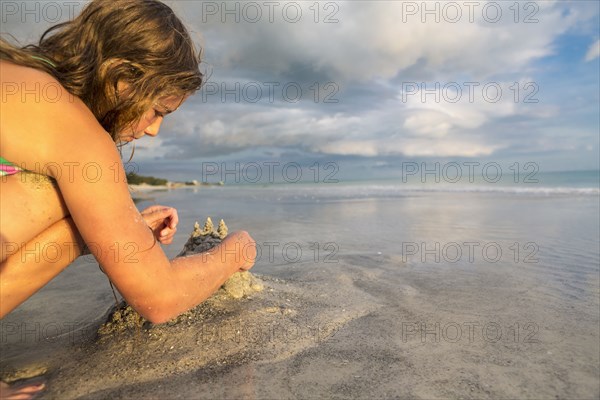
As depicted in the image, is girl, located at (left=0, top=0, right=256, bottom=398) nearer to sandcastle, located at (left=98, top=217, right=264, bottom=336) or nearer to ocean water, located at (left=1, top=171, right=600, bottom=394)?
sandcastle, located at (left=98, top=217, right=264, bottom=336)

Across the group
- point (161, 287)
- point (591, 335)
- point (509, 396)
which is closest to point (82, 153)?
point (161, 287)

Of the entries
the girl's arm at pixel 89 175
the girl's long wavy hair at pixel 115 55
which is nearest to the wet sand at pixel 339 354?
the girl's arm at pixel 89 175

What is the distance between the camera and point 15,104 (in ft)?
5.18

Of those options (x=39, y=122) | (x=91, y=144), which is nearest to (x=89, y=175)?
(x=91, y=144)

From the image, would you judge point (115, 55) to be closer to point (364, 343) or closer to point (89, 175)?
point (89, 175)

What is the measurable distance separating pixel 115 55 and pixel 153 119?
0.38m

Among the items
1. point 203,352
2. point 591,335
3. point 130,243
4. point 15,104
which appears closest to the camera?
point 15,104

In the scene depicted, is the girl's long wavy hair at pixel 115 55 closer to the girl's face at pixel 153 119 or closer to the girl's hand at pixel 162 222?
the girl's face at pixel 153 119

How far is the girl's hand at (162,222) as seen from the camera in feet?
8.02

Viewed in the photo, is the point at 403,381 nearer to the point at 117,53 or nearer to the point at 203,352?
the point at 203,352

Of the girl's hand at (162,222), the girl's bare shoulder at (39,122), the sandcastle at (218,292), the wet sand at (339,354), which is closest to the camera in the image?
the girl's bare shoulder at (39,122)

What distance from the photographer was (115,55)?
180 cm

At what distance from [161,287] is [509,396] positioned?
1.67m

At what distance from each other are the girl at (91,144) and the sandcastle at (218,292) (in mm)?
665
